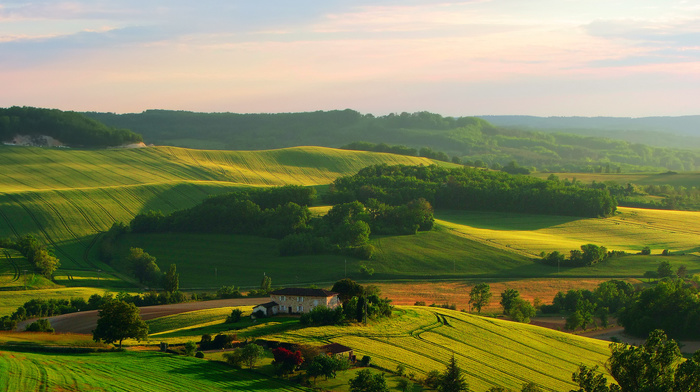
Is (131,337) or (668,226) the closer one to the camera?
(131,337)

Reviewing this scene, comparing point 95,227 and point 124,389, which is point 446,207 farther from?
point 124,389

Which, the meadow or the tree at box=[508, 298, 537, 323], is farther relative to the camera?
the meadow

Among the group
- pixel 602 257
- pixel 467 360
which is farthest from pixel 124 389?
pixel 602 257

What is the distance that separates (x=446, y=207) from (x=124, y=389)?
105 m

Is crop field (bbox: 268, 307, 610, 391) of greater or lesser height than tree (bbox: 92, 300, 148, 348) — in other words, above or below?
below

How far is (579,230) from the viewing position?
12081cm

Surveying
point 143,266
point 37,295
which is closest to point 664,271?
point 143,266

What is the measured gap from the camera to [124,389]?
3769cm

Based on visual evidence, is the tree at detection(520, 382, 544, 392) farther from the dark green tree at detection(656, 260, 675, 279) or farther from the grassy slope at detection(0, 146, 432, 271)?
the grassy slope at detection(0, 146, 432, 271)

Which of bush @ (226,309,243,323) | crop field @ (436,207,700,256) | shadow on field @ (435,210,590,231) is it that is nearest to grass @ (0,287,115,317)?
bush @ (226,309,243,323)

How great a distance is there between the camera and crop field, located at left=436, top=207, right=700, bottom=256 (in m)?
109

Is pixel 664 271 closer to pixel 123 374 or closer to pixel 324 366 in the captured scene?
pixel 324 366

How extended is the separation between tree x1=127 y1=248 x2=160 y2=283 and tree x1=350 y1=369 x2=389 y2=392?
55.6 m

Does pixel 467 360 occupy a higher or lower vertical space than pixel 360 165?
lower
